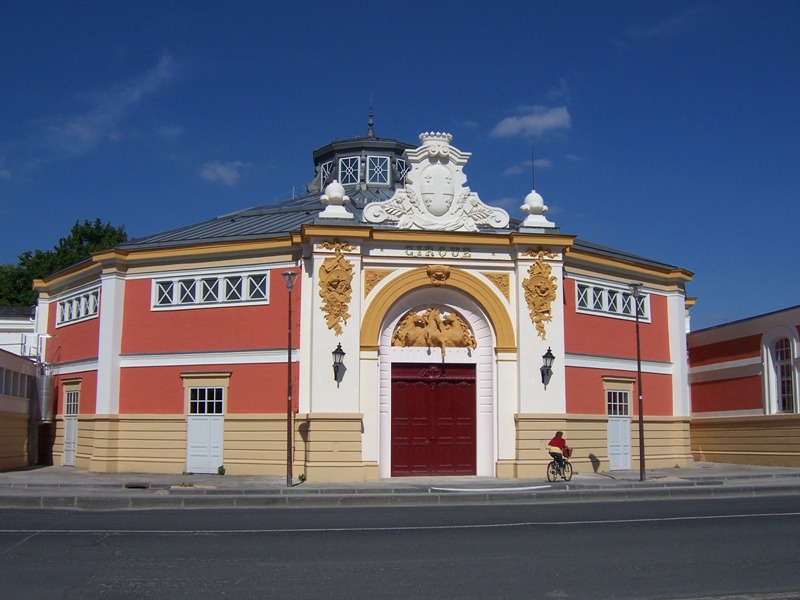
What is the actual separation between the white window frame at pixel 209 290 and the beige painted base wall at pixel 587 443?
857 centimetres

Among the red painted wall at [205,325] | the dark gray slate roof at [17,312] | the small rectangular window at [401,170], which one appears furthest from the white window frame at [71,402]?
the small rectangular window at [401,170]

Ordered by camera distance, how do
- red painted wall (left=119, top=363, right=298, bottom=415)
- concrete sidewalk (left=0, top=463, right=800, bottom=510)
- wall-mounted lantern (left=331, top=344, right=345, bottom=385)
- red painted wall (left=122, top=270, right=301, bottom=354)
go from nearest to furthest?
concrete sidewalk (left=0, top=463, right=800, bottom=510) < wall-mounted lantern (left=331, top=344, right=345, bottom=385) < red painted wall (left=119, top=363, right=298, bottom=415) < red painted wall (left=122, top=270, right=301, bottom=354)

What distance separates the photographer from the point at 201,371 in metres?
25.9

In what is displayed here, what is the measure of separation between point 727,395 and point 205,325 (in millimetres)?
19492

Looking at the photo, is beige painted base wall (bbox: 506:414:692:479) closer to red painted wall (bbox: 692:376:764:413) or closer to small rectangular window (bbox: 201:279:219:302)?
Answer: red painted wall (bbox: 692:376:764:413)

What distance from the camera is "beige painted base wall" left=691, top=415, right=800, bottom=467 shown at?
95.4ft

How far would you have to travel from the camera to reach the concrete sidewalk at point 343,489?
17.7 m

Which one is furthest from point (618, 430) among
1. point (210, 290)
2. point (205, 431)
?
point (210, 290)

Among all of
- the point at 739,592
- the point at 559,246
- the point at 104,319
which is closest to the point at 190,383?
the point at 104,319

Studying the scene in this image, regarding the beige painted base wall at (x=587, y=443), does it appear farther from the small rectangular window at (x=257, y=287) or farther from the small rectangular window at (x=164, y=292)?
A: the small rectangular window at (x=164, y=292)

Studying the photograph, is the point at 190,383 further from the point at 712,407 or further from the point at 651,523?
the point at 712,407

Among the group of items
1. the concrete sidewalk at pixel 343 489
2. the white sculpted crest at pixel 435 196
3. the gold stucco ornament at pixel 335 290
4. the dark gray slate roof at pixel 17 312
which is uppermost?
the white sculpted crest at pixel 435 196

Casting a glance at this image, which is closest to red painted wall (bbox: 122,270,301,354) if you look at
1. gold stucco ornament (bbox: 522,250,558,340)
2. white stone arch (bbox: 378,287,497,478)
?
white stone arch (bbox: 378,287,497,478)

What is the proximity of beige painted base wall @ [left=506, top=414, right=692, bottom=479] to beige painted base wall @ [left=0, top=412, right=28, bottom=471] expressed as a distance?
15.8 meters
